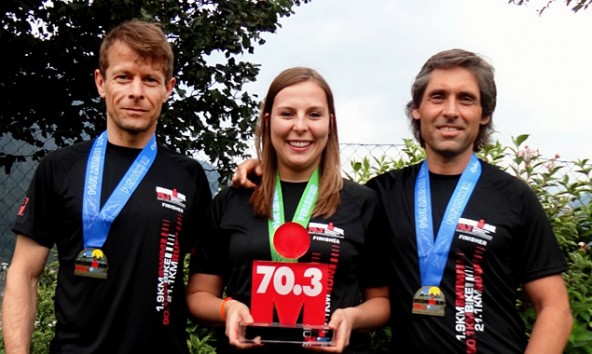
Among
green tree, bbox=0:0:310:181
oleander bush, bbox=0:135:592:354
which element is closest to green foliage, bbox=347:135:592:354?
oleander bush, bbox=0:135:592:354

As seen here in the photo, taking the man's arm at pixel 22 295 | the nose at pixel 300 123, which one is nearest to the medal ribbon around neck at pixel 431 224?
the nose at pixel 300 123

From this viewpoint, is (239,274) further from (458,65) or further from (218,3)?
(218,3)

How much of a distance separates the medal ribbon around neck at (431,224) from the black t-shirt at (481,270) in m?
0.02

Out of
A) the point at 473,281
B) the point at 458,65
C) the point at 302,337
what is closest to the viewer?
the point at 302,337

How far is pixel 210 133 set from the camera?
24.9ft

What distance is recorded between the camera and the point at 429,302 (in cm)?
267

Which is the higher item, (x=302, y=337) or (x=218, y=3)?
(x=218, y=3)

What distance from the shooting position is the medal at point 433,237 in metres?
2.68

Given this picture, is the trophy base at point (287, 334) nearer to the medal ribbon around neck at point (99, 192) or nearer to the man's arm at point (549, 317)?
the medal ribbon around neck at point (99, 192)

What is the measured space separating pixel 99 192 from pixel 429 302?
1377 millimetres

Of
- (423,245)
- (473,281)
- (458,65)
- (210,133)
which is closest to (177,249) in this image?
(423,245)

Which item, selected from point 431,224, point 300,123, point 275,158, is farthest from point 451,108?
point 275,158

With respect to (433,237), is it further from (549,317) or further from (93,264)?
(93,264)

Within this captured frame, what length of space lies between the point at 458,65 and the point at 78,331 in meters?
1.90
